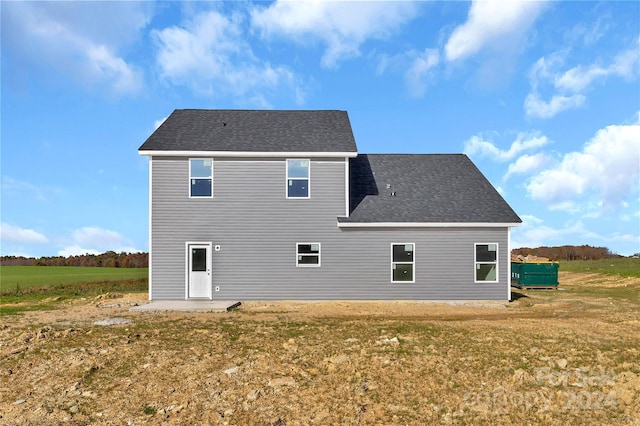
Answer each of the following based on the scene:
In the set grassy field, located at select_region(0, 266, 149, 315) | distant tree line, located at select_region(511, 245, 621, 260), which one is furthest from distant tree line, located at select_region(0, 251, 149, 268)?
distant tree line, located at select_region(511, 245, 621, 260)

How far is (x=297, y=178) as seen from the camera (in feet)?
62.3

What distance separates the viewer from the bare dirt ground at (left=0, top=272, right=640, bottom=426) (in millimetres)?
7426

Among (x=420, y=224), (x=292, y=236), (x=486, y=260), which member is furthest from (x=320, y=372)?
(x=486, y=260)

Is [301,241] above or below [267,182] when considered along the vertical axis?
below

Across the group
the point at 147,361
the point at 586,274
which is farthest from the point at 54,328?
the point at 586,274

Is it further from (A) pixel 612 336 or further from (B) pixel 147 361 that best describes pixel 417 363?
(A) pixel 612 336

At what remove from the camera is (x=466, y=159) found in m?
24.0

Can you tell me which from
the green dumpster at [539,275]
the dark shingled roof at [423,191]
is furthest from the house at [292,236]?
the green dumpster at [539,275]

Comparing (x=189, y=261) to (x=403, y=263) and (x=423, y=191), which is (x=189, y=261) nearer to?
(x=403, y=263)

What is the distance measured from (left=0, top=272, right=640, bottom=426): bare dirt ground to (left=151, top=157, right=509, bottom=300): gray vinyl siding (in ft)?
15.0

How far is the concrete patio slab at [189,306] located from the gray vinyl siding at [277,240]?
2.01 feet

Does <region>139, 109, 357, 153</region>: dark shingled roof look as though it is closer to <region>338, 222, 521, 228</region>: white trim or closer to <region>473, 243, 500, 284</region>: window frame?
<region>338, 222, 521, 228</region>: white trim

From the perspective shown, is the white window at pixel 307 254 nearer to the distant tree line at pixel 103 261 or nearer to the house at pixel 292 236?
the house at pixel 292 236

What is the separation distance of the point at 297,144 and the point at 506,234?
9.08 metres
